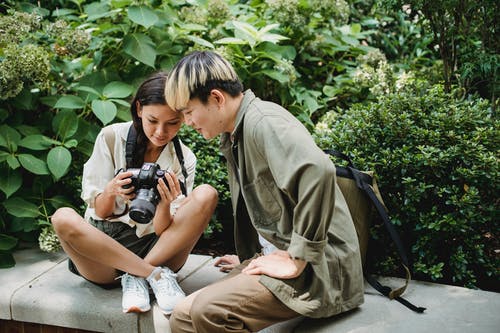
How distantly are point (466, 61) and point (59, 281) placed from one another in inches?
117

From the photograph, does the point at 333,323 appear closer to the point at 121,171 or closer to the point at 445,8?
the point at 121,171

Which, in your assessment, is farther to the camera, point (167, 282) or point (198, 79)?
point (167, 282)

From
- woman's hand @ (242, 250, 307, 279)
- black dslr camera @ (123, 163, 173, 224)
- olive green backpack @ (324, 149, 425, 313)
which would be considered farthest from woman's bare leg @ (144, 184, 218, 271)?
olive green backpack @ (324, 149, 425, 313)

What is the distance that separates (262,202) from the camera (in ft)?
7.97

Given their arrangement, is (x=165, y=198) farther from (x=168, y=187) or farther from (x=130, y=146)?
(x=130, y=146)

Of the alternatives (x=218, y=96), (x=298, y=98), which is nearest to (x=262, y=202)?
(x=218, y=96)

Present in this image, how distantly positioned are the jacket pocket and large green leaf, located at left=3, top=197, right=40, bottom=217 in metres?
1.67

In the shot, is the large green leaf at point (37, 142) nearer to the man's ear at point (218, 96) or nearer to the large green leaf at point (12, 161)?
the large green leaf at point (12, 161)

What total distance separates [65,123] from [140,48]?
2.45 ft

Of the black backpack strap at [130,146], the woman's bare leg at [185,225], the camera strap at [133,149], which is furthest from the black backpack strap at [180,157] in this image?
the black backpack strap at [130,146]

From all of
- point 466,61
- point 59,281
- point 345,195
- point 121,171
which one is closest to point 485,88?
point 466,61

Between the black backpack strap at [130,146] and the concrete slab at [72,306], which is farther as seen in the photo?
the black backpack strap at [130,146]

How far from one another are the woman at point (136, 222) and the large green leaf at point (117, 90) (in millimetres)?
916

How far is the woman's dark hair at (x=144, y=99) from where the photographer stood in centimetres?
272
